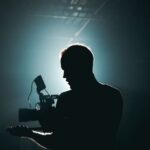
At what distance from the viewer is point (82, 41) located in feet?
31.7

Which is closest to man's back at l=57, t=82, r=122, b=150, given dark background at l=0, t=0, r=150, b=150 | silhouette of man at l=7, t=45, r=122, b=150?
silhouette of man at l=7, t=45, r=122, b=150

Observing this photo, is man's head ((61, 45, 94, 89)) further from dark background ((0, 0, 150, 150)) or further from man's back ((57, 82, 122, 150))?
dark background ((0, 0, 150, 150))

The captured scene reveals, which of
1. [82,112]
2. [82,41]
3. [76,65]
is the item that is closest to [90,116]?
[82,112]

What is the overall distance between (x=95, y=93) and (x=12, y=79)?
809 centimetres

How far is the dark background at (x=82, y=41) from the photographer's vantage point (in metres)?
7.44

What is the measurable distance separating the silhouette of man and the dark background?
17.7 ft

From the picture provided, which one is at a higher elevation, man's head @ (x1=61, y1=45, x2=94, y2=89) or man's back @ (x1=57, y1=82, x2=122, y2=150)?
man's head @ (x1=61, y1=45, x2=94, y2=89)

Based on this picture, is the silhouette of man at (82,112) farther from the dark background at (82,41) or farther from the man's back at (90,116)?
the dark background at (82,41)

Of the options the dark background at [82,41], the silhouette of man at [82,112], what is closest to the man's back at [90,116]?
the silhouette of man at [82,112]

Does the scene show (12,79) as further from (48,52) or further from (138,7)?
(138,7)

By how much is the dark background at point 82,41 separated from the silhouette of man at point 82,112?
539 cm

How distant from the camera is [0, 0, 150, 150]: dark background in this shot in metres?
7.44

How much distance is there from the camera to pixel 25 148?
300 inches

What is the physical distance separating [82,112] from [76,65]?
0.78ft
